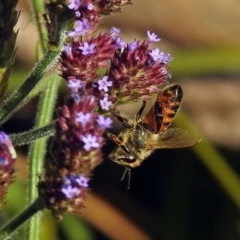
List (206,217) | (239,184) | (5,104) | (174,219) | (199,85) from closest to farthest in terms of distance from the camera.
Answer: (5,104) < (239,184) < (174,219) < (206,217) < (199,85)

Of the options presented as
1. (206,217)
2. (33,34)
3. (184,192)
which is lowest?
(206,217)

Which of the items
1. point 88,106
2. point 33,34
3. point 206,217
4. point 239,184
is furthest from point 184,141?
point 33,34

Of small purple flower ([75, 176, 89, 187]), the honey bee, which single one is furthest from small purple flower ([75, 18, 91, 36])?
small purple flower ([75, 176, 89, 187])

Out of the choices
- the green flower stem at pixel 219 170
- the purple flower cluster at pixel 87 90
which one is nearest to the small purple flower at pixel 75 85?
the purple flower cluster at pixel 87 90

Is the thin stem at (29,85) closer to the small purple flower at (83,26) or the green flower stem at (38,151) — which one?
the small purple flower at (83,26)

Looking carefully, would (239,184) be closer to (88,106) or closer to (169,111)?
(169,111)

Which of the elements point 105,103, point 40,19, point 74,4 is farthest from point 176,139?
point 40,19
